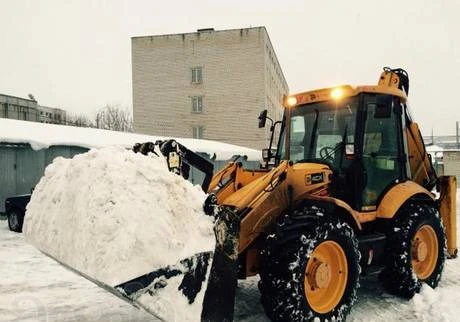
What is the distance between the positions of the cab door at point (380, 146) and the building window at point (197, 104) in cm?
3289

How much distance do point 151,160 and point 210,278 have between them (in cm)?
104

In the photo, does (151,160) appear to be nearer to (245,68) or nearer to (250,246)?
(250,246)

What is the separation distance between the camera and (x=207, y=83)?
1506 inches

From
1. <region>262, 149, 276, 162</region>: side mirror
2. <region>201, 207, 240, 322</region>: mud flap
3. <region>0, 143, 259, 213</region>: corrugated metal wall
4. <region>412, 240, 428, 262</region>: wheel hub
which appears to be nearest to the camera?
<region>201, 207, 240, 322</region>: mud flap

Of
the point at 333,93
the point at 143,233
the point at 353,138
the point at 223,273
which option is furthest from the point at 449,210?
the point at 143,233

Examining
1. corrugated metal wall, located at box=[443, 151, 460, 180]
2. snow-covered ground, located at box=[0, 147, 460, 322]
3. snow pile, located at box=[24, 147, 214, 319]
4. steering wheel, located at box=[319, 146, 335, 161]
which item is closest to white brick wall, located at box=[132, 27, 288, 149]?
corrugated metal wall, located at box=[443, 151, 460, 180]

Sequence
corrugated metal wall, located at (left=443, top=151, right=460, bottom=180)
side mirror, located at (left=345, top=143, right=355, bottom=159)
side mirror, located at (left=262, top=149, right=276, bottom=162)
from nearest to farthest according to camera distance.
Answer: side mirror, located at (left=345, top=143, right=355, bottom=159)
side mirror, located at (left=262, top=149, right=276, bottom=162)
corrugated metal wall, located at (left=443, top=151, right=460, bottom=180)

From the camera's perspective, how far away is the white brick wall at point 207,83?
3728cm

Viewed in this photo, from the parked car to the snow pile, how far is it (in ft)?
30.4

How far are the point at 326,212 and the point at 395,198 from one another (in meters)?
1.35

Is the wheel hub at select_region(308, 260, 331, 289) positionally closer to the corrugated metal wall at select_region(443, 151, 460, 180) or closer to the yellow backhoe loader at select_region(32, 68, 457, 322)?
the yellow backhoe loader at select_region(32, 68, 457, 322)

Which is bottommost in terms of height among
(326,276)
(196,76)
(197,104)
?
(326,276)

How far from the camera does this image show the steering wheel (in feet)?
18.2

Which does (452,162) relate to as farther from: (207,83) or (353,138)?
A: (353,138)
